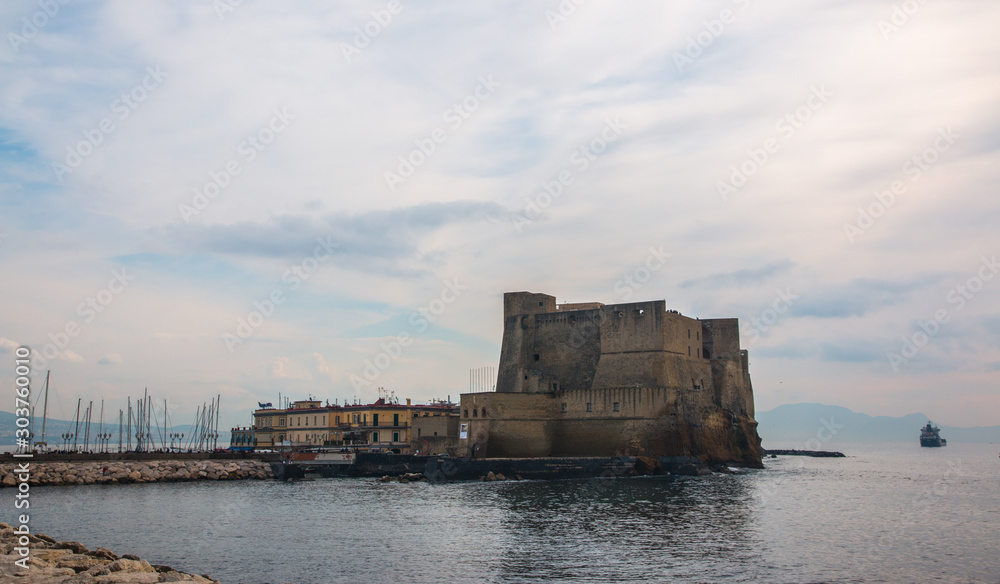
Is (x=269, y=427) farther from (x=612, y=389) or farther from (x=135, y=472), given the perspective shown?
(x=612, y=389)

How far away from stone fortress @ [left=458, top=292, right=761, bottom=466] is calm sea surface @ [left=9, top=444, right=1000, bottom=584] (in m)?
7.14

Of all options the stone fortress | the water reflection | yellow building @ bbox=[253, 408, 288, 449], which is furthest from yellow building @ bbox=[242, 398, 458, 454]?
the water reflection

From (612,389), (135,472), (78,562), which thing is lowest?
(78,562)

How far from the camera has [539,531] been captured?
90.7ft

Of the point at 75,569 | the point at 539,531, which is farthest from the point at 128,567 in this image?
the point at 539,531

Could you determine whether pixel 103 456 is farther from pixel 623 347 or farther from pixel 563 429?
pixel 623 347

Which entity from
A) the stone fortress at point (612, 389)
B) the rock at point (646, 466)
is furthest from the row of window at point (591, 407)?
the rock at point (646, 466)

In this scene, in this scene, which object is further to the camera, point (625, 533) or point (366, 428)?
point (366, 428)

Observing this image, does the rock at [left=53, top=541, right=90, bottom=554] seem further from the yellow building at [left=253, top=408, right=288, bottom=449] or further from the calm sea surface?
the yellow building at [left=253, top=408, right=288, bottom=449]

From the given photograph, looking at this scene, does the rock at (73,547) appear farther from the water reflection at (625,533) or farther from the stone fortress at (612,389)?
the stone fortress at (612,389)

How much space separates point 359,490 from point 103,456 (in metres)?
17.4

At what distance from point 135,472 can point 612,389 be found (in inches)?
1115

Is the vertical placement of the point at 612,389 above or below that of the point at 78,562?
above

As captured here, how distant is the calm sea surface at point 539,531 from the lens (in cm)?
2153
